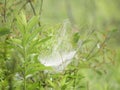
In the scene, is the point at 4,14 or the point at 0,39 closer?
the point at 0,39

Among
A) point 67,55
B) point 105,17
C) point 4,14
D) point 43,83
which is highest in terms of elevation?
point 105,17

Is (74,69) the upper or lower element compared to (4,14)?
lower

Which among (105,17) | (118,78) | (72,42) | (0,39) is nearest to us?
(0,39)

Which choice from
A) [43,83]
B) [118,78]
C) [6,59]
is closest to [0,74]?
[6,59]

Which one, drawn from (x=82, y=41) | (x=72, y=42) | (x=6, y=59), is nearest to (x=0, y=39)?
(x=6, y=59)

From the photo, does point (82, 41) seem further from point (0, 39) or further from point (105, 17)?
point (105, 17)

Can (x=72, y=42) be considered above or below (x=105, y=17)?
below

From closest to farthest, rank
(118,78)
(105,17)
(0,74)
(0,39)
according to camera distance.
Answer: (0,74)
(0,39)
(118,78)
(105,17)

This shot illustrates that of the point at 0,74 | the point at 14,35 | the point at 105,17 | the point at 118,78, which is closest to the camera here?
the point at 0,74

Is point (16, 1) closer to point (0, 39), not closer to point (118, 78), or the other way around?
point (0, 39)
